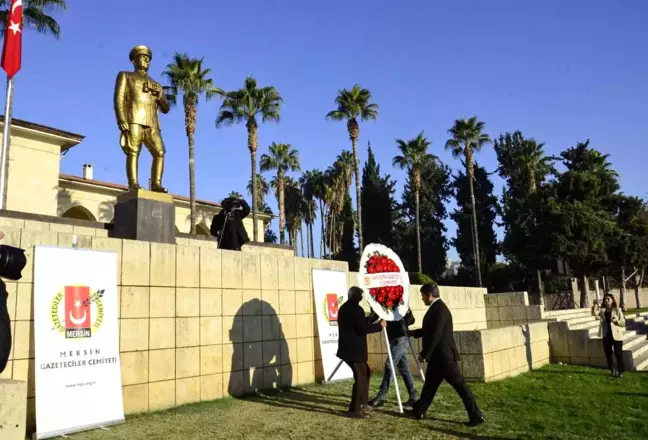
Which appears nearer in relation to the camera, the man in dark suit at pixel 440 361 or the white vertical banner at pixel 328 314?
the man in dark suit at pixel 440 361

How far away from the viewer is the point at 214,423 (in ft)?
22.0

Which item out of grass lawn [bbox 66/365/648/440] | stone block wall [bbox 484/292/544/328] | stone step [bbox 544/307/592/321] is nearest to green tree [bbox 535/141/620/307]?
stone step [bbox 544/307/592/321]

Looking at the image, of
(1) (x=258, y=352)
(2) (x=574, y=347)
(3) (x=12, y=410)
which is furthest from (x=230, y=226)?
(2) (x=574, y=347)

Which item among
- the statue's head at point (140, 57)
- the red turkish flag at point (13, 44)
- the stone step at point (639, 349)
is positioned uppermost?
the red turkish flag at point (13, 44)

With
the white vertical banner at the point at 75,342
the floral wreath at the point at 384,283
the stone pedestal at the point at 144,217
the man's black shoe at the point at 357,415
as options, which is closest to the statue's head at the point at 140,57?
the stone pedestal at the point at 144,217

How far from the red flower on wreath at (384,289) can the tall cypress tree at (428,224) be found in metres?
42.6

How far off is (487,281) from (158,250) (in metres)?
41.8

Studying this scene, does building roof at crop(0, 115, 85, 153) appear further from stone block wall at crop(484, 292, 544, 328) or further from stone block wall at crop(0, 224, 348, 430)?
stone block wall at crop(484, 292, 544, 328)

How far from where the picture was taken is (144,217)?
9109 mm

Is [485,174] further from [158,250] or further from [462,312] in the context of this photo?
[158,250]

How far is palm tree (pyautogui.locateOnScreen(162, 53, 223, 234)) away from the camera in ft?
92.2

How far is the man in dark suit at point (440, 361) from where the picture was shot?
6355mm

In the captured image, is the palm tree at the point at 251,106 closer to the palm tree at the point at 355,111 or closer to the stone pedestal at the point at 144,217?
the palm tree at the point at 355,111

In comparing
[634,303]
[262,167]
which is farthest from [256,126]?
[634,303]
